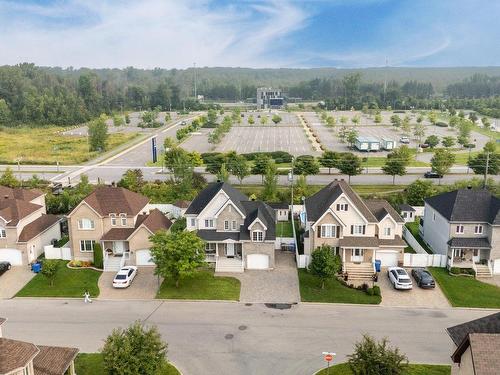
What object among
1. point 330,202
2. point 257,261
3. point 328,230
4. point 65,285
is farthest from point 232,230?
point 65,285

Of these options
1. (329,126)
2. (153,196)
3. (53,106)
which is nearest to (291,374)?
(153,196)

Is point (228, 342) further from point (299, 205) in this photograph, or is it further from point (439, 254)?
point (299, 205)

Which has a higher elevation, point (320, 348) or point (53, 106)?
point (53, 106)

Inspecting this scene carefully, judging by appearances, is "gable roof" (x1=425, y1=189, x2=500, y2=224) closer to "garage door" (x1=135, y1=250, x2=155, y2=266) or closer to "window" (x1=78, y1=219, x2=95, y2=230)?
"garage door" (x1=135, y1=250, x2=155, y2=266)

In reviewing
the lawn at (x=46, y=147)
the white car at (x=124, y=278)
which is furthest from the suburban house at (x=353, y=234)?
the lawn at (x=46, y=147)

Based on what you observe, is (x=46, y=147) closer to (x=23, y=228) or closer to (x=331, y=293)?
(x=23, y=228)

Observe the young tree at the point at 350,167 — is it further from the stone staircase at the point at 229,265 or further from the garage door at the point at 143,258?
the garage door at the point at 143,258

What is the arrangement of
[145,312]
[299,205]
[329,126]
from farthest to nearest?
[329,126]
[299,205]
[145,312]
